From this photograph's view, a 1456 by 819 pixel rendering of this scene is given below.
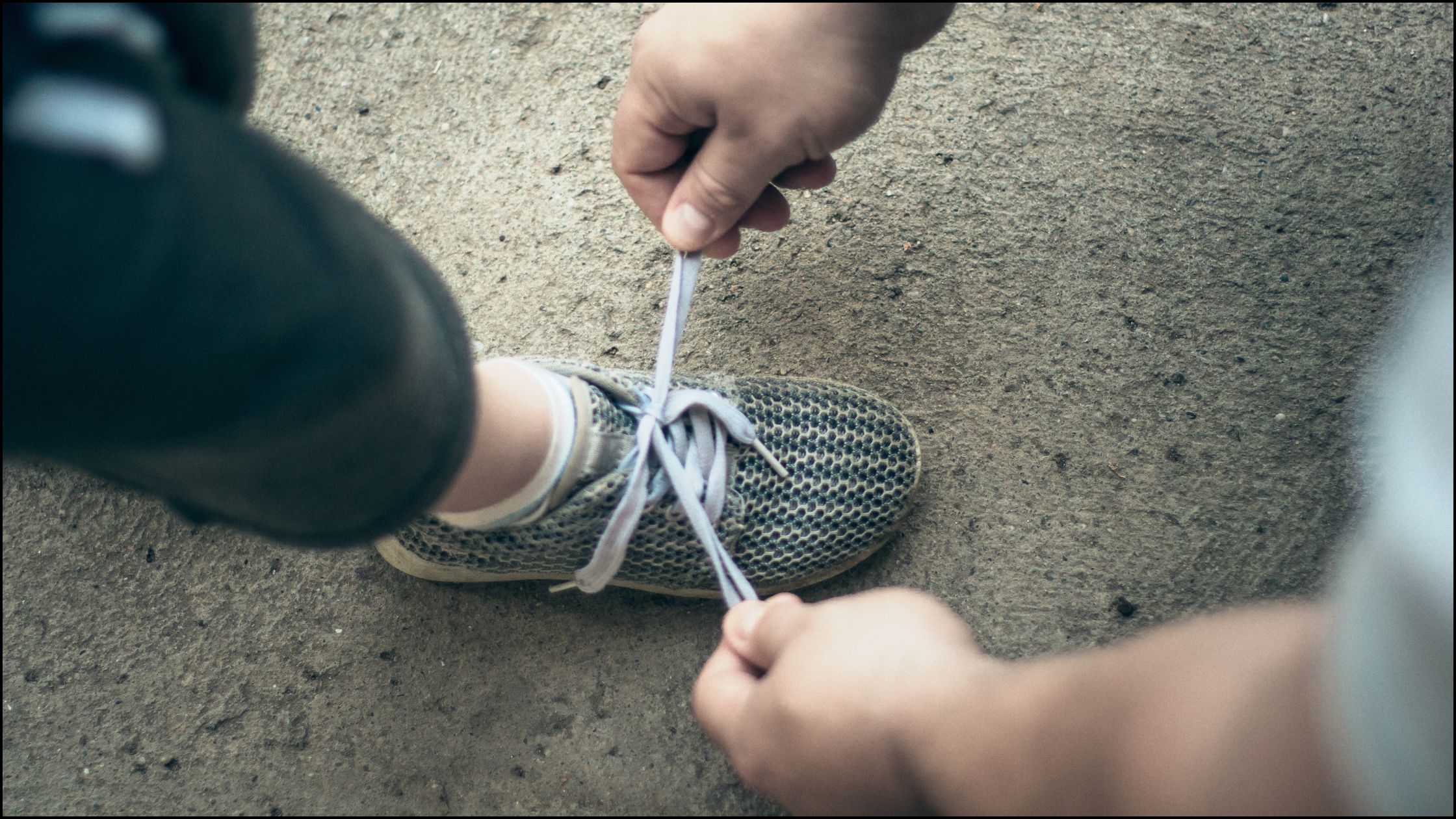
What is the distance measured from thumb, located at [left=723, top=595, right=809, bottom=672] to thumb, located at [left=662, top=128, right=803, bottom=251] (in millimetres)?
346

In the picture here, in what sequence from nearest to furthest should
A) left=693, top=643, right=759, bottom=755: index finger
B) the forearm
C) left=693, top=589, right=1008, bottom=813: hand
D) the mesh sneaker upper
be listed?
the forearm < left=693, top=589, right=1008, bottom=813: hand < left=693, top=643, right=759, bottom=755: index finger < the mesh sneaker upper

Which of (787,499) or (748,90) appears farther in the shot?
(787,499)

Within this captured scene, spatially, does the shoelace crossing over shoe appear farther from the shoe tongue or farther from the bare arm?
the bare arm

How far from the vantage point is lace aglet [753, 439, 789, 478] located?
0.81m

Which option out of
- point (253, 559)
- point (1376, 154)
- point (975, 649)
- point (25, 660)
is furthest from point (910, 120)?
point (25, 660)

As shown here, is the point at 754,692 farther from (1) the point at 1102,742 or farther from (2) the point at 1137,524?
(2) the point at 1137,524

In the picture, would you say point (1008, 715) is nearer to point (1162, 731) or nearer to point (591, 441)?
point (1162, 731)

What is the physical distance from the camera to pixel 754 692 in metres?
0.64

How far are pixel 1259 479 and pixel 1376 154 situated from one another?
0.42 m

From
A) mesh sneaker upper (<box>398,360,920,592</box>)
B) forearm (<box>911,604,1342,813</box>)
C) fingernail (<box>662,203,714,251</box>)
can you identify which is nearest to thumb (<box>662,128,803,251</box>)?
fingernail (<box>662,203,714,251</box>)

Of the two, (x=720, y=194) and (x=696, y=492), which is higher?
(x=720, y=194)

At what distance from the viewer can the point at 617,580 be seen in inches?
32.2

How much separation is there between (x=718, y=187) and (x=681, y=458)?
26 cm

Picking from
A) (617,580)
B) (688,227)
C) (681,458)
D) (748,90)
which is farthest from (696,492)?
(748,90)
